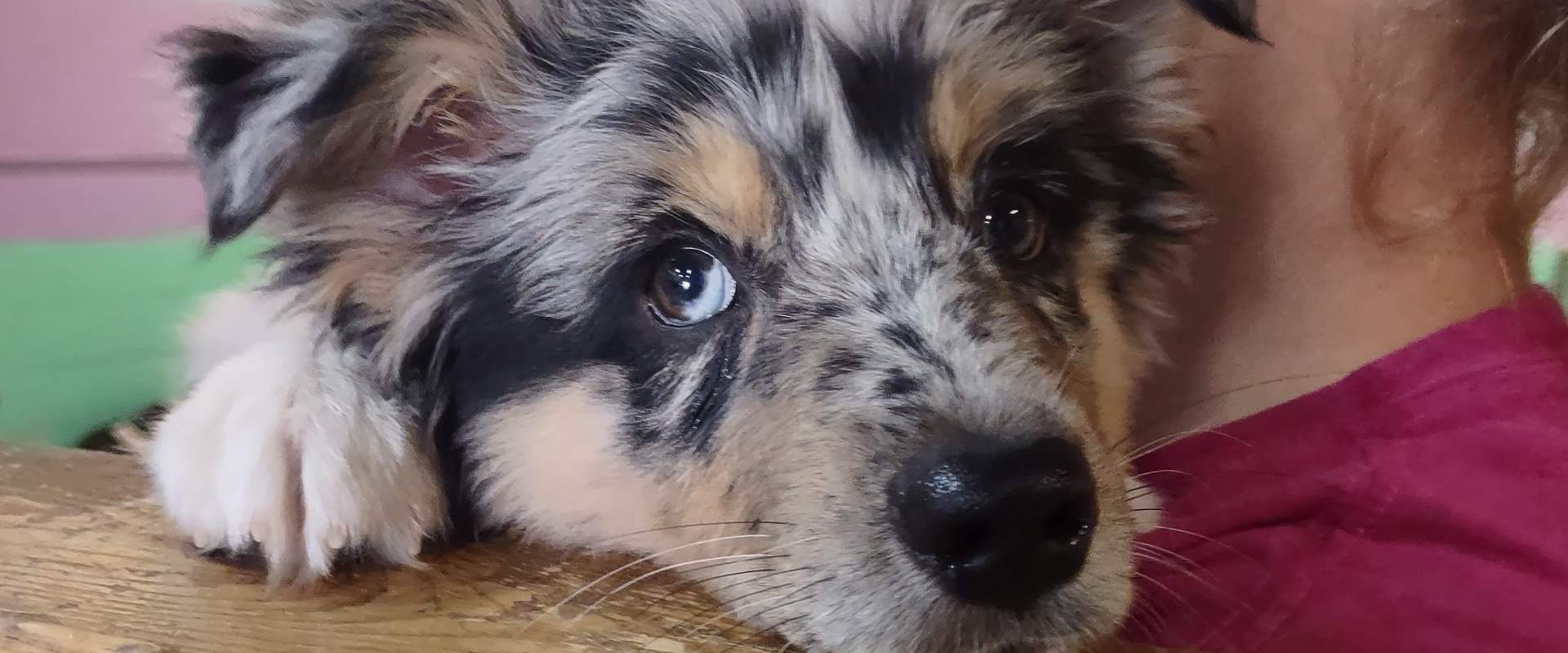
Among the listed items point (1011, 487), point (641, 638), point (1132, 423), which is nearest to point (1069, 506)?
point (1011, 487)

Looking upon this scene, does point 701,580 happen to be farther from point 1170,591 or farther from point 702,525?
point 1170,591

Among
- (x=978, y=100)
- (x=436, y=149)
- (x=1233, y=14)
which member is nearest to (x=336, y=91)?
(x=436, y=149)

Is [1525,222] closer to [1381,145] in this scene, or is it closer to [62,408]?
[1381,145]

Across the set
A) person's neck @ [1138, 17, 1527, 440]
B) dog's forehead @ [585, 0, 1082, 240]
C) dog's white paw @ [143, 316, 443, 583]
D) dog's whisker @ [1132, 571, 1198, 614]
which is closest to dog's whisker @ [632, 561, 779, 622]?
dog's white paw @ [143, 316, 443, 583]

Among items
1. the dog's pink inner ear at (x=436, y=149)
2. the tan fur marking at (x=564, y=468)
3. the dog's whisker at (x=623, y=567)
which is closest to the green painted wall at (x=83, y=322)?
the dog's pink inner ear at (x=436, y=149)

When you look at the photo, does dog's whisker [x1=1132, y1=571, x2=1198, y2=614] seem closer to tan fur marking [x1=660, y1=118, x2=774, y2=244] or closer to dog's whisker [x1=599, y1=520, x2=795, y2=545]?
dog's whisker [x1=599, y1=520, x2=795, y2=545]
